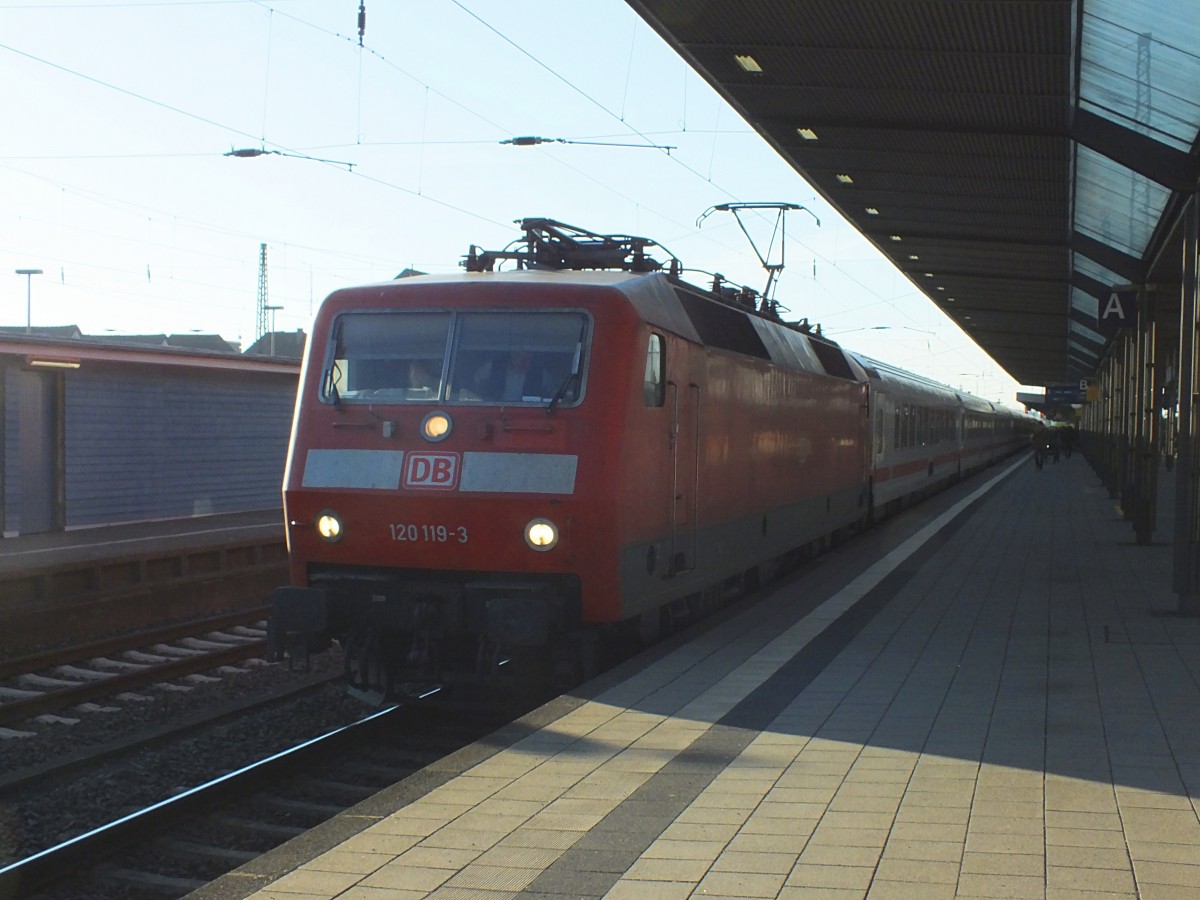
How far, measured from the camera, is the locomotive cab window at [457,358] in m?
8.80

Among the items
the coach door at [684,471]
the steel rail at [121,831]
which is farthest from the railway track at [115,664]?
the coach door at [684,471]

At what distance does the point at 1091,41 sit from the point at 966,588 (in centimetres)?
541

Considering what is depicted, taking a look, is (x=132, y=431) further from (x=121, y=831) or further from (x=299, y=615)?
(x=121, y=831)

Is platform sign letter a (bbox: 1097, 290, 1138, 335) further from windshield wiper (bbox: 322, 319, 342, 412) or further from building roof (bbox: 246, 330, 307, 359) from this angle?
building roof (bbox: 246, 330, 307, 359)

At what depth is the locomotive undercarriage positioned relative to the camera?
8508mm

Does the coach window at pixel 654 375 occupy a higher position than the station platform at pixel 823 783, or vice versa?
the coach window at pixel 654 375

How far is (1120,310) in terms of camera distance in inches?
704

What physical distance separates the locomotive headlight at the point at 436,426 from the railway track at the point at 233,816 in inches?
73.1

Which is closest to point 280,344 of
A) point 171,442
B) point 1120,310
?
point 171,442

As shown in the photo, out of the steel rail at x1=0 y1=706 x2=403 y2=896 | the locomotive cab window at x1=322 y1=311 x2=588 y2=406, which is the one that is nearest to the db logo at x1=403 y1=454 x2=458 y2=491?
the locomotive cab window at x1=322 y1=311 x2=588 y2=406

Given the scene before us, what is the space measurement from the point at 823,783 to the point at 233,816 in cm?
316

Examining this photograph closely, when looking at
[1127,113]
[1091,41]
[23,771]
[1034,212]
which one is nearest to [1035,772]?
[23,771]

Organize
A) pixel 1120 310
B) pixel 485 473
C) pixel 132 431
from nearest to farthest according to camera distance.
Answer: pixel 485 473, pixel 1120 310, pixel 132 431

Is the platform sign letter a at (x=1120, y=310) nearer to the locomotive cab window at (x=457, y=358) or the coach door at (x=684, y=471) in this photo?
the coach door at (x=684, y=471)
